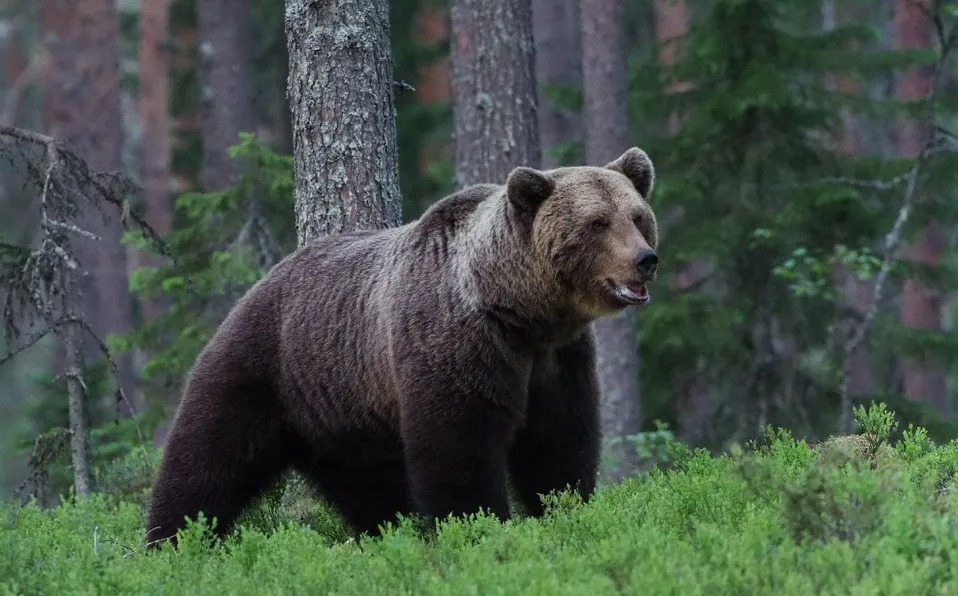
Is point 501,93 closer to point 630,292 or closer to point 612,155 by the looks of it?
point 612,155

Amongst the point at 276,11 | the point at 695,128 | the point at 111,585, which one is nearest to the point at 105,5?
the point at 276,11

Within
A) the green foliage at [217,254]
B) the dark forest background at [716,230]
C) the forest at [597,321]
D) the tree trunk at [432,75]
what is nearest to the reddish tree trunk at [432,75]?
the tree trunk at [432,75]

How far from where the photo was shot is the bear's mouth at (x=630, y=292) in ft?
20.0

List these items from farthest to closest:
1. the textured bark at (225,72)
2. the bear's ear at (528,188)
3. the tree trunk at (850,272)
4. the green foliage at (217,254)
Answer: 1. the tree trunk at (850,272)
2. the textured bark at (225,72)
3. the green foliage at (217,254)
4. the bear's ear at (528,188)

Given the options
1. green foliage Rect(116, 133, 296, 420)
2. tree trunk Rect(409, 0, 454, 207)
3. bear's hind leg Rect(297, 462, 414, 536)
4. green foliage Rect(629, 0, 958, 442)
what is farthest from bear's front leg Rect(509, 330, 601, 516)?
tree trunk Rect(409, 0, 454, 207)

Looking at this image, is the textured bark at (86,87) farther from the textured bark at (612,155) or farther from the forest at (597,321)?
the textured bark at (612,155)

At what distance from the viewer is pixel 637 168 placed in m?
6.72

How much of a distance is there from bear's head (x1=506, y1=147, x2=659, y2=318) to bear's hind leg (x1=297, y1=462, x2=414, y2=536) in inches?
76.3

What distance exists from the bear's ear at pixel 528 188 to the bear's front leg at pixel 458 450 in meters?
0.93

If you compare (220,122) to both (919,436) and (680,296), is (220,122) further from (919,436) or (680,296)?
(919,436)

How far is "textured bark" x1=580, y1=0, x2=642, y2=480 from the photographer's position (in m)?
15.1

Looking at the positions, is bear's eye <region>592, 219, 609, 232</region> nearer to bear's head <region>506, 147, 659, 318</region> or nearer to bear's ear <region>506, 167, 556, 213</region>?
bear's head <region>506, 147, 659, 318</region>

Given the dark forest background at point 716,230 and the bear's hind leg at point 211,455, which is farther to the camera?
the dark forest background at point 716,230

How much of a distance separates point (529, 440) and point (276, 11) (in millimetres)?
16871
